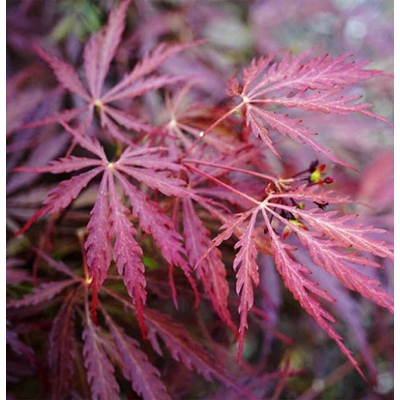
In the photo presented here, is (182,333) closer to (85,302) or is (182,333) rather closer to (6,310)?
(85,302)

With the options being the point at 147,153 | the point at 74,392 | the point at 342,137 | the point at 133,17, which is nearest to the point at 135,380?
the point at 74,392

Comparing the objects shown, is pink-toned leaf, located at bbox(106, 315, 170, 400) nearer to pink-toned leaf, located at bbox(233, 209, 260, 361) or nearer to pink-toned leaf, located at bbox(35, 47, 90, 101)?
pink-toned leaf, located at bbox(233, 209, 260, 361)

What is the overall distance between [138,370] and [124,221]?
21 cm

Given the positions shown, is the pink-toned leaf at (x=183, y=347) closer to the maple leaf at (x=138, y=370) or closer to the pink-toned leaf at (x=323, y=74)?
the maple leaf at (x=138, y=370)

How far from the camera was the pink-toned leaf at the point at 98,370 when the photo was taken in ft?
1.94

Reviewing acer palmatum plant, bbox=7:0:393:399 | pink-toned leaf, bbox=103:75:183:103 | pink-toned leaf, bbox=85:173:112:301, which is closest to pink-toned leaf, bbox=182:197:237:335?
acer palmatum plant, bbox=7:0:393:399

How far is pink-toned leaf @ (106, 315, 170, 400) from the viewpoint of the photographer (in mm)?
599

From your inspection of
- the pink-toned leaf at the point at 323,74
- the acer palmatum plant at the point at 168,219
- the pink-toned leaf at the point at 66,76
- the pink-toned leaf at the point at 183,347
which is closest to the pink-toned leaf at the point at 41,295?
the acer palmatum plant at the point at 168,219

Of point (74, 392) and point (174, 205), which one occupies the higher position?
point (174, 205)

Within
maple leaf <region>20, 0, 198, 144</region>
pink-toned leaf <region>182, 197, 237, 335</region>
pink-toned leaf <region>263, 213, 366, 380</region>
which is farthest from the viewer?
maple leaf <region>20, 0, 198, 144</region>

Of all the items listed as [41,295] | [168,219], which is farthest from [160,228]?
[41,295]

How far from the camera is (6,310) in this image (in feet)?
2.24

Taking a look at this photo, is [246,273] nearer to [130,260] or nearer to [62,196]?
[130,260]
